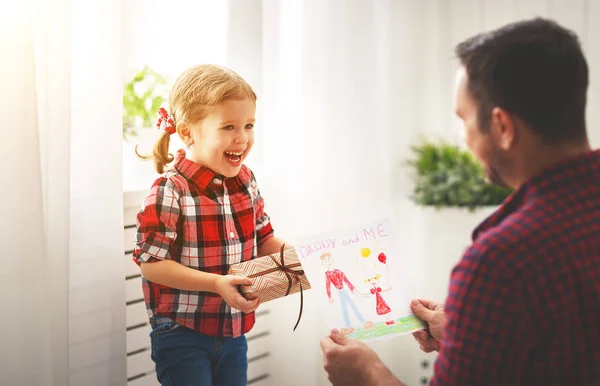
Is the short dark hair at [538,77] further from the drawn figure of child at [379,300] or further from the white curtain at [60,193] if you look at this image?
the white curtain at [60,193]

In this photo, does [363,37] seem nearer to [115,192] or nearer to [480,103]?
[115,192]

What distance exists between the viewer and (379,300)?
1370 mm

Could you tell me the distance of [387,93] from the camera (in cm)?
283

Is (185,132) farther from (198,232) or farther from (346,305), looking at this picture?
(346,305)

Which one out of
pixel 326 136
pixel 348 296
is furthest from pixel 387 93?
pixel 348 296

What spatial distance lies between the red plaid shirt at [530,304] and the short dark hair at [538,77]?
118 mm

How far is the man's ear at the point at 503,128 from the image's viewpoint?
962 millimetres

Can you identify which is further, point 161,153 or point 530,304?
point 161,153

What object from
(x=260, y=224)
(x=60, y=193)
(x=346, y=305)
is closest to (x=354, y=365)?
(x=346, y=305)

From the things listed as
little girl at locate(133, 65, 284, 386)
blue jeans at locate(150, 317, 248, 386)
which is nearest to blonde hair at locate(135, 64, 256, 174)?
little girl at locate(133, 65, 284, 386)

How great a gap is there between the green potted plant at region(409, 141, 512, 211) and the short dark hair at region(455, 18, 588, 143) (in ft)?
6.77

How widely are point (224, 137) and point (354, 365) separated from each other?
1.87 ft

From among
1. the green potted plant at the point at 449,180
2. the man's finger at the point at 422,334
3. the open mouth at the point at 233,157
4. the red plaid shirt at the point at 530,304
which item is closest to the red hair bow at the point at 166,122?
the open mouth at the point at 233,157

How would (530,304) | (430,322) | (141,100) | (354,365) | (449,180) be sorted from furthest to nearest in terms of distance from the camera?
(449,180) → (141,100) → (430,322) → (354,365) → (530,304)
